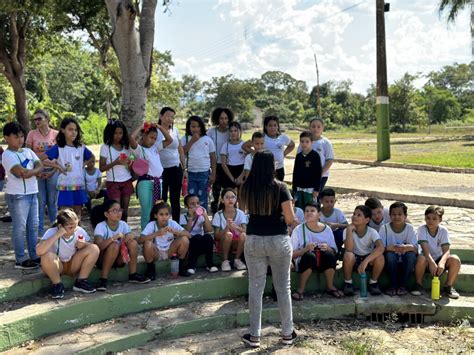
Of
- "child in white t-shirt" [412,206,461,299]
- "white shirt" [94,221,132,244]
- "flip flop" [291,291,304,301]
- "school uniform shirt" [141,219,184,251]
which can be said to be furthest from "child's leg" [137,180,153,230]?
"child in white t-shirt" [412,206,461,299]

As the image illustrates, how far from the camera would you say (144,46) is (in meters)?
8.86

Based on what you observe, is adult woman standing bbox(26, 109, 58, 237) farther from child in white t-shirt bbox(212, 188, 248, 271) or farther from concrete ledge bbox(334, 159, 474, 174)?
concrete ledge bbox(334, 159, 474, 174)

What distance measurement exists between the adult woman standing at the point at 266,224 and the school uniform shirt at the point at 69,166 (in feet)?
7.98

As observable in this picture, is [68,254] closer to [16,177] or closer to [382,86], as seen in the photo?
[16,177]

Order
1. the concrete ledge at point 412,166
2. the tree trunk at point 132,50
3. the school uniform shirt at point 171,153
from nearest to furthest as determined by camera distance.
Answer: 1. the school uniform shirt at point 171,153
2. the tree trunk at point 132,50
3. the concrete ledge at point 412,166

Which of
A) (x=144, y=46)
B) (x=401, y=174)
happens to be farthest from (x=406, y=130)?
(x=144, y=46)

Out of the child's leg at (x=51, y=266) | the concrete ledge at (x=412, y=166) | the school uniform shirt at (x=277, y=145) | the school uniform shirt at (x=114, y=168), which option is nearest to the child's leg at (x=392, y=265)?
the school uniform shirt at (x=277, y=145)

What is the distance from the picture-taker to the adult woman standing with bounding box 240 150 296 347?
162 inches

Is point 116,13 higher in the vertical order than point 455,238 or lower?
higher

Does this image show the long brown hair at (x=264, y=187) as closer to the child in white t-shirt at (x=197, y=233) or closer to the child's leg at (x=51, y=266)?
the child in white t-shirt at (x=197, y=233)

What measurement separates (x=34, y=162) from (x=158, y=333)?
86.2 inches

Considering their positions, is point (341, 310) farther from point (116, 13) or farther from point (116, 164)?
point (116, 13)

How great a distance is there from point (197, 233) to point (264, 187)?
73.2 inches

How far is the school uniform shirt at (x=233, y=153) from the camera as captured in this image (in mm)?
6891
